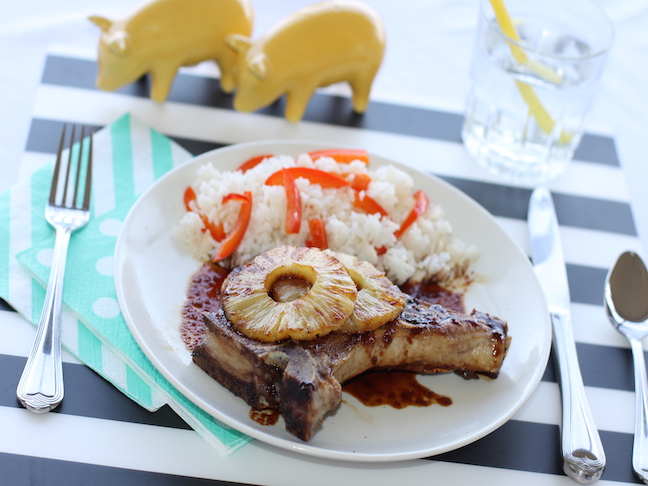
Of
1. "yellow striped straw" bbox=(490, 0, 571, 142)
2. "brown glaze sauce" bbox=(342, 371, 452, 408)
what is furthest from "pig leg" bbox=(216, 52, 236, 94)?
"brown glaze sauce" bbox=(342, 371, 452, 408)

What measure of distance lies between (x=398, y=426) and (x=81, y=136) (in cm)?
219

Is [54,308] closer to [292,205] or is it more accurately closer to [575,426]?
[292,205]

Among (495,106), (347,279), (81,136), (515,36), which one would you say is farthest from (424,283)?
(81,136)

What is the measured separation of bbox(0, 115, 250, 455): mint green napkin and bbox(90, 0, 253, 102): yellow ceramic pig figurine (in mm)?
306

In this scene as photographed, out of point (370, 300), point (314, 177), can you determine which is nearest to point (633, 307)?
point (370, 300)

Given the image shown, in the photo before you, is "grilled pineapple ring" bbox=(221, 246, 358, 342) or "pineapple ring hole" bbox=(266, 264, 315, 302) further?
"pineapple ring hole" bbox=(266, 264, 315, 302)

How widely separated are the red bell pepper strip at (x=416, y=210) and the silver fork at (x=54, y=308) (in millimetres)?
1438

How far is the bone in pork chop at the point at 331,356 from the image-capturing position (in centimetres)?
212

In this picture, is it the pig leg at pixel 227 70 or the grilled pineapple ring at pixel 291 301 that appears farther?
the pig leg at pixel 227 70

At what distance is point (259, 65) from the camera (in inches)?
137

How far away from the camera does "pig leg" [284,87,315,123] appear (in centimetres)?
373

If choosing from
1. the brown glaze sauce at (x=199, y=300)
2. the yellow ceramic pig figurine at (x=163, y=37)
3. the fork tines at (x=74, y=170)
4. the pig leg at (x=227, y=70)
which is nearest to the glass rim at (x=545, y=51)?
the yellow ceramic pig figurine at (x=163, y=37)

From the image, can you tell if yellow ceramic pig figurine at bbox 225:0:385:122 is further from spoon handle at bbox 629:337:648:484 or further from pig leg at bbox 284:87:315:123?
spoon handle at bbox 629:337:648:484

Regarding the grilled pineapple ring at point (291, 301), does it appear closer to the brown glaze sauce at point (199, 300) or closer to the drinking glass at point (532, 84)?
the brown glaze sauce at point (199, 300)
